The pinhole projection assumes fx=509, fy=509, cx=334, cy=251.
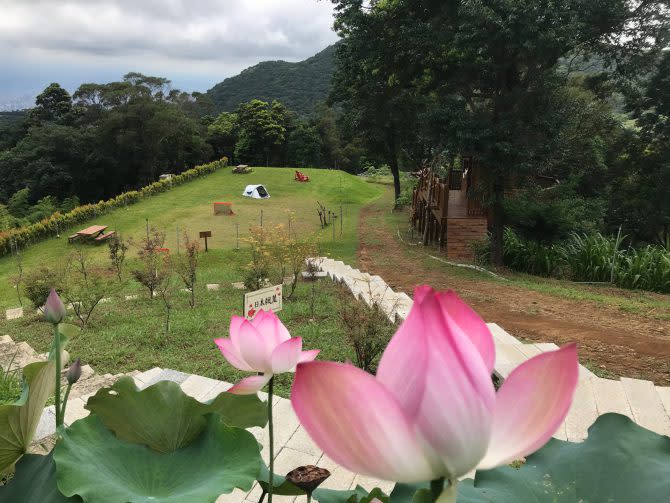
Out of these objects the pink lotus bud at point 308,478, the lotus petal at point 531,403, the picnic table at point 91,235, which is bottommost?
the picnic table at point 91,235

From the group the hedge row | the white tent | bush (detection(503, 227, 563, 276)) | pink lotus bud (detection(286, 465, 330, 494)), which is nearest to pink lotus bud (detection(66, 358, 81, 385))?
pink lotus bud (detection(286, 465, 330, 494))

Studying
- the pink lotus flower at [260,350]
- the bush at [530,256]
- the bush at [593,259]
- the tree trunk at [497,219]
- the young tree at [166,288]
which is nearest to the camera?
the pink lotus flower at [260,350]

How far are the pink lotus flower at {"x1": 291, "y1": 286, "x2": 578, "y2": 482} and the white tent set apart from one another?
2040cm

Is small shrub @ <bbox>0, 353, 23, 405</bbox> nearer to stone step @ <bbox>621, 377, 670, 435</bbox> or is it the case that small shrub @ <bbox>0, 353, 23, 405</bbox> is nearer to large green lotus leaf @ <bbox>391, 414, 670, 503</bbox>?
large green lotus leaf @ <bbox>391, 414, 670, 503</bbox>

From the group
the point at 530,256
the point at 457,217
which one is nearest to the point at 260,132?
the point at 457,217

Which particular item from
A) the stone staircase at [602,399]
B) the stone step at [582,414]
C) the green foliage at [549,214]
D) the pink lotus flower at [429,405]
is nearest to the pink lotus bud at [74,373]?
the pink lotus flower at [429,405]

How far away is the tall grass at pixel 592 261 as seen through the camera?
768cm

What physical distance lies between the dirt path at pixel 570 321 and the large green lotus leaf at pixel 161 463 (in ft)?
13.1

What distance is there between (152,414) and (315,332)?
4.22 metres

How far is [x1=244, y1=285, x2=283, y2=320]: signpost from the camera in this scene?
3311mm

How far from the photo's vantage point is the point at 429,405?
35cm

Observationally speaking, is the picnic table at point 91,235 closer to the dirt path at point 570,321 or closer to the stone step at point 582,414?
the dirt path at point 570,321

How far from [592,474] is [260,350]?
476mm

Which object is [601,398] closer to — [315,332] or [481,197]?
[315,332]
